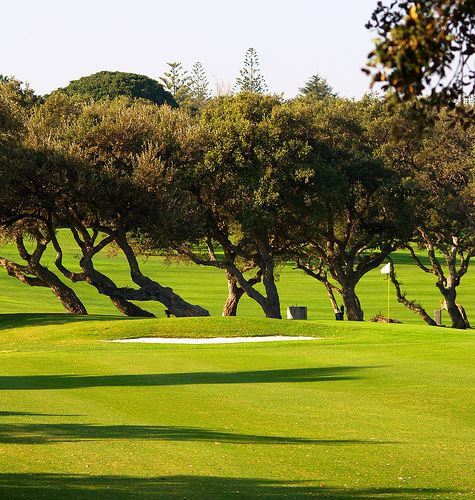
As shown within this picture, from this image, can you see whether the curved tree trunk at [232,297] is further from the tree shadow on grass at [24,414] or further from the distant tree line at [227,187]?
the tree shadow on grass at [24,414]

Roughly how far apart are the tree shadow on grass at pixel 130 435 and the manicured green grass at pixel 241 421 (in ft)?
0.10

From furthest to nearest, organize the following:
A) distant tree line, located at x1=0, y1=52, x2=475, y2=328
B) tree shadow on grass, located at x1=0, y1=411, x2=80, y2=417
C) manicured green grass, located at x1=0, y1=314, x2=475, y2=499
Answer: distant tree line, located at x1=0, y1=52, x2=475, y2=328, tree shadow on grass, located at x1=0, y1=411, x2=80, y2=417, manicured green grass, located at x1=0, y1=314, x2=475, y2=499

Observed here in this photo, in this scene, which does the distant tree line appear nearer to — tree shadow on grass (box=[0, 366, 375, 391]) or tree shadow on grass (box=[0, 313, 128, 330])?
tree shadow on grass (box=[0, 313, 128, 330])

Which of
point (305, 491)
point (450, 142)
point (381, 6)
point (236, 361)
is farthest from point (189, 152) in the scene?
point (381, 6)

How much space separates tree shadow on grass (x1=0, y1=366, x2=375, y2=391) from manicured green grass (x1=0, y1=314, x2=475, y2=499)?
0.14ft

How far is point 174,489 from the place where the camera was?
1115cm

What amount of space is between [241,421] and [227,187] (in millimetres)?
30232

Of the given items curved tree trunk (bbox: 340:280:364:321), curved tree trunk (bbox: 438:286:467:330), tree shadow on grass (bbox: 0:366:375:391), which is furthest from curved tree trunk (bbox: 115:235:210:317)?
tree shadow on grass (bbox: 0:366:375:391)

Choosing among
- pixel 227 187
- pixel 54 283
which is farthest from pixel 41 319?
pixel 227 187

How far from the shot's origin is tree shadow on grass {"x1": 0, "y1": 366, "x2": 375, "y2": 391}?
866 inches

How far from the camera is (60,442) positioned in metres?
14.1

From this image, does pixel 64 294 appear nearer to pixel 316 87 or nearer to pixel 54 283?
pixel 54 283

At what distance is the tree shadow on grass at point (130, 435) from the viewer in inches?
564

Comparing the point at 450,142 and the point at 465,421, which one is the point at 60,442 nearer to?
the point at 465,421
